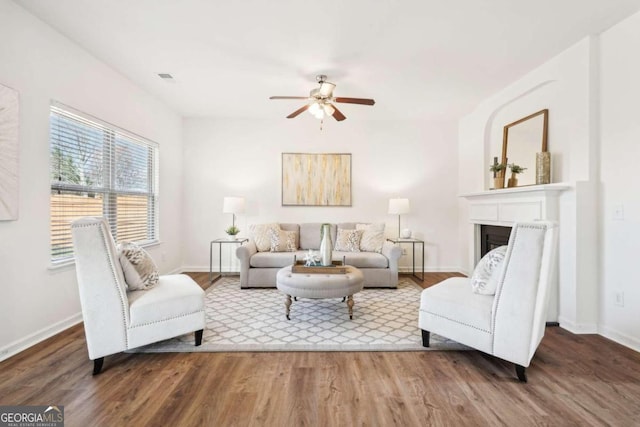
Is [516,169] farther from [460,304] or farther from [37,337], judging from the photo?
[37,337]

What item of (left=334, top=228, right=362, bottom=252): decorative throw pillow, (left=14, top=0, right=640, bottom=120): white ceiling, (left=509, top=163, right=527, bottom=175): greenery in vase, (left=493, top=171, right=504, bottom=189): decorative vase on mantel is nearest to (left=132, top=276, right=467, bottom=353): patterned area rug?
(left=334, top=228, right=362, bottom=252): decorative throw pillow

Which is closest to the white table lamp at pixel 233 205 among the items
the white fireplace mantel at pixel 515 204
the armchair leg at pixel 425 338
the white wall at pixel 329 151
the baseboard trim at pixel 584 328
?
the white wall at pixel 329 151

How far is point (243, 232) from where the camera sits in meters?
5.24

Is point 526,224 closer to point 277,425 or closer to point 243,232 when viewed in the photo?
point 277,425

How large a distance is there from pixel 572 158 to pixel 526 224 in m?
1.66

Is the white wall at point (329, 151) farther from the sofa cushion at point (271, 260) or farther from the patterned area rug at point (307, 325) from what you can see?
the patterned area rug at point (307, 325)

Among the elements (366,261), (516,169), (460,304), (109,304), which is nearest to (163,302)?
(109,304)

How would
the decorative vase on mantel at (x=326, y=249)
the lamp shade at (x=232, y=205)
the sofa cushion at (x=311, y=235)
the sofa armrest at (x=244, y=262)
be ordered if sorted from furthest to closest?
the sofa cushion at (x=311, y=235), the lamp shade at (x=232, y=205), the sofa armrest at (x=244, y=262), the decorative vase on mantel at (x=326, y=249)

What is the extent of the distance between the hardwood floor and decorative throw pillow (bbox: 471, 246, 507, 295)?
0.54 metres

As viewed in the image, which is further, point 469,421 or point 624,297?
point 624,297

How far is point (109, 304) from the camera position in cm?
202

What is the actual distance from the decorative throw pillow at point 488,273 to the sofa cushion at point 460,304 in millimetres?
50

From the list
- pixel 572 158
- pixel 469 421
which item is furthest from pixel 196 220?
pixel 572 158
